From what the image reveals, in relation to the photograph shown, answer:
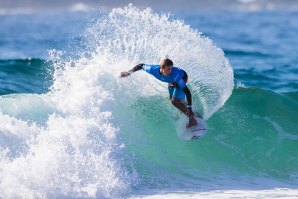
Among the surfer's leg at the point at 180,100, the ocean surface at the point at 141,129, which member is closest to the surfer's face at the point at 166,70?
the surfer's leg at the point at 180,100

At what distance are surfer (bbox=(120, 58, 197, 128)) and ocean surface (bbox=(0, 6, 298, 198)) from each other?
117cm

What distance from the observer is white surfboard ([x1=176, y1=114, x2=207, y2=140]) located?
37.8 feet

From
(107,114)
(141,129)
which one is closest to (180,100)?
(107,114)

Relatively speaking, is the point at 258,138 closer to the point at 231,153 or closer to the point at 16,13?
the point at 231,153

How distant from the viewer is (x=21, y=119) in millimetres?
11680

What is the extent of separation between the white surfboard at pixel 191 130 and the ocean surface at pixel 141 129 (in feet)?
1.18

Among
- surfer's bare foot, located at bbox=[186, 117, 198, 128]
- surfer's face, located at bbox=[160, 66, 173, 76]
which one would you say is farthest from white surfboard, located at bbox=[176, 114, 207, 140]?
surfer's face, located at bbox=[160, 66, 173, 76]

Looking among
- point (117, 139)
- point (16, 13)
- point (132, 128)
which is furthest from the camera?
point (16, 13)

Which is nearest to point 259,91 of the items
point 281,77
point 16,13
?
point 281,77

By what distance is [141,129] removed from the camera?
1260cm

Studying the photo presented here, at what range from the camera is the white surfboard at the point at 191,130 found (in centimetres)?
1152

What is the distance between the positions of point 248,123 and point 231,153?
1349 millimetres

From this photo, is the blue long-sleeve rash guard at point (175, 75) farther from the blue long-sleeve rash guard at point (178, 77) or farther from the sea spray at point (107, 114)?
the sea spray at point (107, 114)

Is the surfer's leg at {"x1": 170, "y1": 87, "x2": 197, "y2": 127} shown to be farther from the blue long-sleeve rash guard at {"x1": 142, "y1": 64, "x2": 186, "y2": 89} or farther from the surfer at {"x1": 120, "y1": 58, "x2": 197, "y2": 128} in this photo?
the blue long-sleeve rash guard at {"x1": 142, "y1": 64, "x2": 186, "y2": 89}
